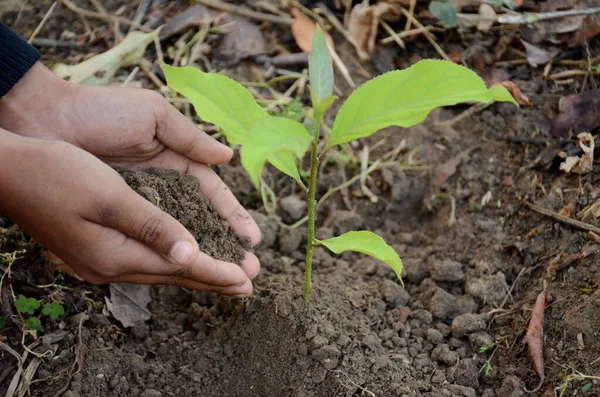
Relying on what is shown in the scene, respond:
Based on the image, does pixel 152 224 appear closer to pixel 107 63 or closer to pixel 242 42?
pixel 107 63

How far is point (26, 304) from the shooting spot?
1860 mm

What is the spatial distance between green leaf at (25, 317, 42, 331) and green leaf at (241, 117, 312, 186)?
1.02m

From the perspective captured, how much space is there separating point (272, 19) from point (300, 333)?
5.73 ft

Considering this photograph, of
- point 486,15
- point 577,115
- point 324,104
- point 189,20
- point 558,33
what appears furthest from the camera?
point 189,20

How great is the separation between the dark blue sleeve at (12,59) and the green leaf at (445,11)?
5.08 ft

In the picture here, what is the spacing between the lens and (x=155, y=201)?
172 centimetres

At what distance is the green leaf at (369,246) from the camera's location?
5.01 feet

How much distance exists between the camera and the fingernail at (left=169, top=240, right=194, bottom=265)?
5.18ft

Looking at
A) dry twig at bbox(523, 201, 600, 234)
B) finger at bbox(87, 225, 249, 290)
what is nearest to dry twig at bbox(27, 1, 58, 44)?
finger at bbox(87, 225, 249, 290)

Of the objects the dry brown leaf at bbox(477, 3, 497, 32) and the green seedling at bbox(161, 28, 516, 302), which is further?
the dry brown leaf at bbox(477, 3, 497, 32)

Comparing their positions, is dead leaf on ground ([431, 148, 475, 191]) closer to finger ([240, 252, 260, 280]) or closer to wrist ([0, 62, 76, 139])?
finger ([240, 252, 260, 280])

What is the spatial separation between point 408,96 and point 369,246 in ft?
1.27

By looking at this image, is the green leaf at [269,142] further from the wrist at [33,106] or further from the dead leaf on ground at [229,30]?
the dead leaf on ground at [229,30]

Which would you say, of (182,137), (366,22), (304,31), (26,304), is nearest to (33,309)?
(26,304)
